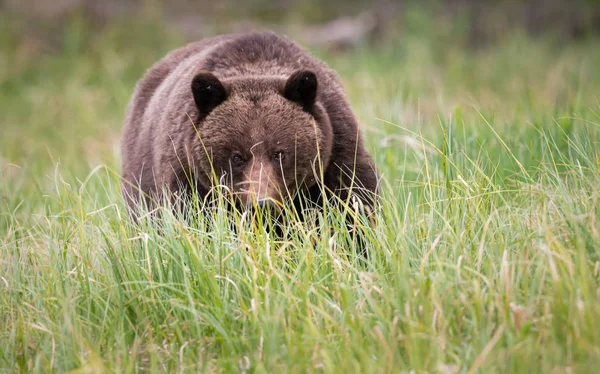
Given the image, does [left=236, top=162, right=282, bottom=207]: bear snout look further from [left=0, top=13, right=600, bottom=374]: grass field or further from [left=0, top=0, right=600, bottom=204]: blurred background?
[left=0, top=0, right=600, bottom=204]: blurred background

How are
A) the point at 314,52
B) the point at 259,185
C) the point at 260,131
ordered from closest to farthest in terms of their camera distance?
the point at 259,185 < the point at 260,131 < the point at 314,52

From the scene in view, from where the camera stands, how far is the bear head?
454 cm

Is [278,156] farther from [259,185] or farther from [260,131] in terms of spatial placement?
[259,185]

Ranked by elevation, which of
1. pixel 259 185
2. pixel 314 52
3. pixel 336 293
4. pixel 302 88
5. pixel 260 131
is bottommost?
pixel 336 293

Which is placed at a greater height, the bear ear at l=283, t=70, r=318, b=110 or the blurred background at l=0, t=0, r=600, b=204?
the bear ear at l=283, t=70, r=318, b=110

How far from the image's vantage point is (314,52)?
11.4m

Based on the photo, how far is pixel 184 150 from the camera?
4785 millimetres

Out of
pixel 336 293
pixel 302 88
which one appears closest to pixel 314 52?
pixel 302 88

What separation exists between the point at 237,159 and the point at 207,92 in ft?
1.66

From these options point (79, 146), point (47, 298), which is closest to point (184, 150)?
point (47, 298)

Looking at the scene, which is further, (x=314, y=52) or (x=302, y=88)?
(x=314, y=52)

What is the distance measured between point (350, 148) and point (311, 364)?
225cm

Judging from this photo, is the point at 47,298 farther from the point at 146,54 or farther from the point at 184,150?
the point at 146,54

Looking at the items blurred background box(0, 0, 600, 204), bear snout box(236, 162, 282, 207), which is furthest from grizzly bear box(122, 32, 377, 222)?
blurred background box(0, 0, 600, 204)
